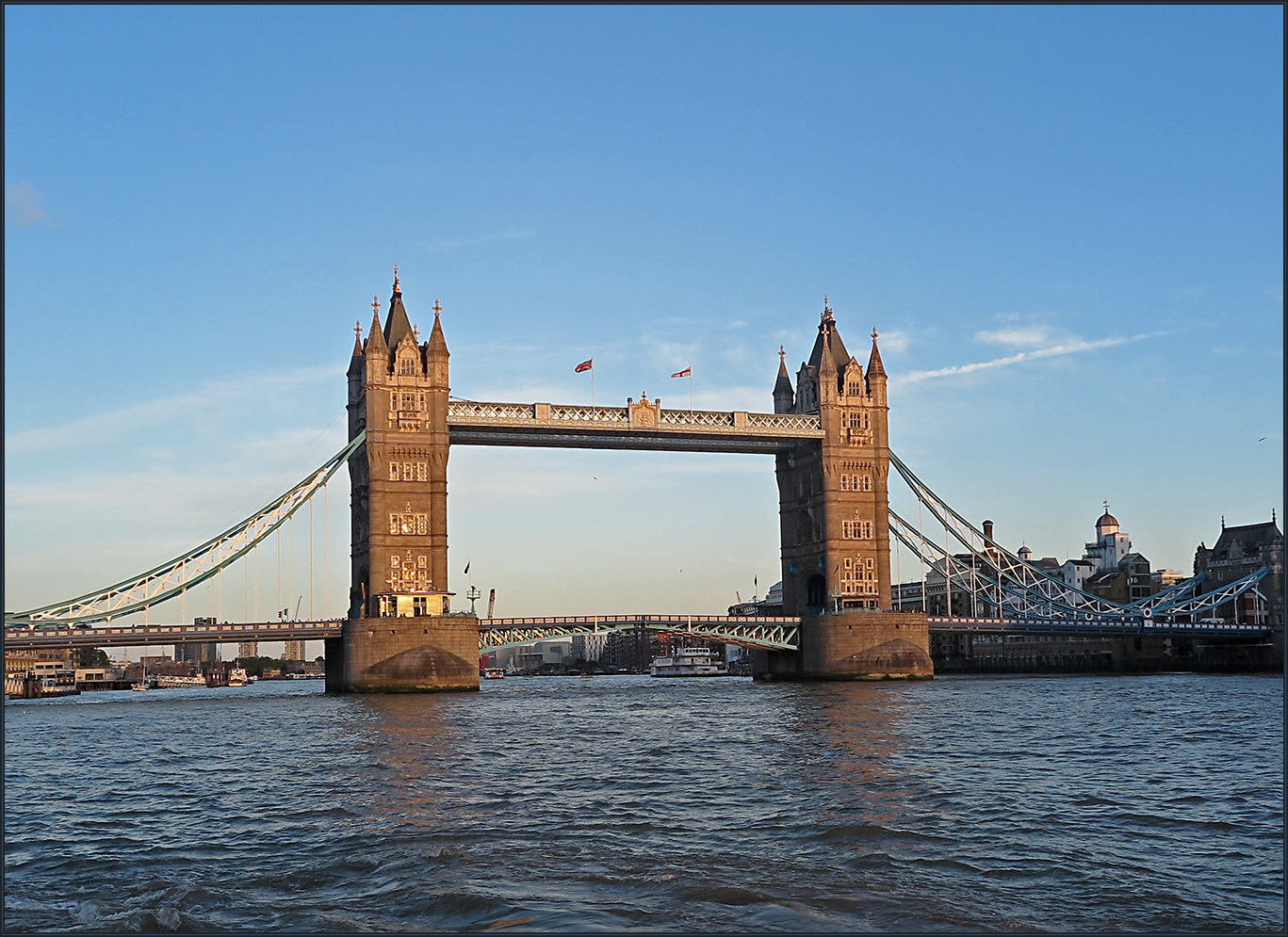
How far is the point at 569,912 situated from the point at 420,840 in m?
5.90

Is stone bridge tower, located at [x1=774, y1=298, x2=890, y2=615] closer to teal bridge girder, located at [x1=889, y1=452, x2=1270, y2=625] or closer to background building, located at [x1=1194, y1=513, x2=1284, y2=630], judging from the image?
teal bridge girder, located at [x1=889, y1=452, x2=1270, y2=625]

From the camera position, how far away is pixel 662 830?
22234 mm

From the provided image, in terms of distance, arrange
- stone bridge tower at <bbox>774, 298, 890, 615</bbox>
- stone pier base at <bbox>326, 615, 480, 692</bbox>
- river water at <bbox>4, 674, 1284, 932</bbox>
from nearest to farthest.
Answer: river water at <bbox>4, 674, 1284, 932</bbox>, stone pier base at <bbox>326, 615, 480, 692</bbox>, stone bridge tower at <bbox>774, 298, 890, 615</bbox>

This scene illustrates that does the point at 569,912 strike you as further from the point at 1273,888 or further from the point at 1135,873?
the point at 1273,888

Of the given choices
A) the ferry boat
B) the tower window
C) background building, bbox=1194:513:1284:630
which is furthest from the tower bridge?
the ferry boat

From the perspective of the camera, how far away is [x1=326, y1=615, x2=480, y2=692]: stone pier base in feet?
246

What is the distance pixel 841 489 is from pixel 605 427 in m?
18.9

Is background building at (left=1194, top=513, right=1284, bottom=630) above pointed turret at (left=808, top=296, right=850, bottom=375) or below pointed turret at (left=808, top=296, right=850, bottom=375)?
below

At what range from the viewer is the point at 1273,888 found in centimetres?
1745

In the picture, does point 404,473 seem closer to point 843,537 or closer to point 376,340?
point 376,340

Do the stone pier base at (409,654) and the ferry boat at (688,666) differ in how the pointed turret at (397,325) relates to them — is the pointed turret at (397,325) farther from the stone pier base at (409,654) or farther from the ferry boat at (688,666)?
the ferry boat at (688,666)

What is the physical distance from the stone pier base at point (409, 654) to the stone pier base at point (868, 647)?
2521 cm

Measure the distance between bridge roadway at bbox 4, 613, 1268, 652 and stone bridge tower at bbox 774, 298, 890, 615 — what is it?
4.67 metres

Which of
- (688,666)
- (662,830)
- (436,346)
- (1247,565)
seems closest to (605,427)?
(436,346)
